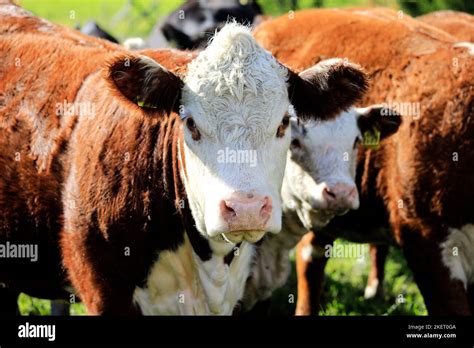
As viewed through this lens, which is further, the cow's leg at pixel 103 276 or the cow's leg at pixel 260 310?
the cow's leg at pixel 260 310

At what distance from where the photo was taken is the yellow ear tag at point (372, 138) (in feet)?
20.7

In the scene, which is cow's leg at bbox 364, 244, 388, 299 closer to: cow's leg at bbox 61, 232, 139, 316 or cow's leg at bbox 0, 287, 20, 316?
cow's leg at bbox 0, 287, 20, 316

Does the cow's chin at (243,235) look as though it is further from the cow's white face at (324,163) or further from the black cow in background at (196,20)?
the black cow in background at (196,20)

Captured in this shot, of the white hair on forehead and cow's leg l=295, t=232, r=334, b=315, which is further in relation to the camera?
cow's leg l=295, t=232, r=334, b=315

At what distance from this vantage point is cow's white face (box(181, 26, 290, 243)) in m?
4.25

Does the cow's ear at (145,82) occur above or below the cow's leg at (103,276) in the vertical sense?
above

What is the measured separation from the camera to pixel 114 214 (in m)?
4.89

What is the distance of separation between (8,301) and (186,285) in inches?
69.3

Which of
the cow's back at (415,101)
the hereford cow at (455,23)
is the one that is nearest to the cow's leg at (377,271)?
the cow's back at (415,101)

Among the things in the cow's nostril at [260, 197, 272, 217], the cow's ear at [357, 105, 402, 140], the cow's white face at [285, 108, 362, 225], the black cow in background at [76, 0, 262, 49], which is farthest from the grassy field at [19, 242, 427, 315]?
the black cow in background at [76, 0, 262, 49]

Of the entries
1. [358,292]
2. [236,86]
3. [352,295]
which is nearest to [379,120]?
[236,86]

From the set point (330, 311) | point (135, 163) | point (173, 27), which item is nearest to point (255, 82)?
point (135, 163)

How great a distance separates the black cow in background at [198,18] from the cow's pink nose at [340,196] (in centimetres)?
591

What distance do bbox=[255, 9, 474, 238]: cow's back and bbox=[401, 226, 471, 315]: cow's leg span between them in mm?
122
